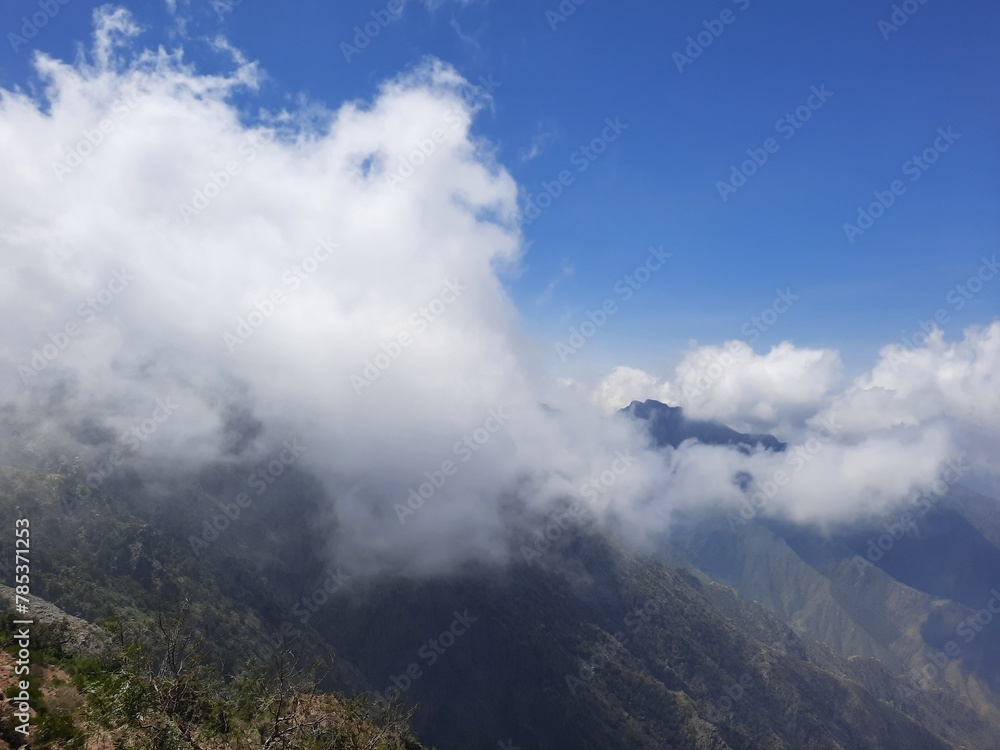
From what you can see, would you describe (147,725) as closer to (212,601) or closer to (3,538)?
(3,538)

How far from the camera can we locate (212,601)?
193m

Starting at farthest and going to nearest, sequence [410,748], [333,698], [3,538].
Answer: [3,538] → [410,748] → [333,698]

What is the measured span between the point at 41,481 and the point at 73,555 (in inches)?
1564

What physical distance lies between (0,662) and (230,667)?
147975 millimetres

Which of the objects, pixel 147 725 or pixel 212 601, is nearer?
pixel 147 725

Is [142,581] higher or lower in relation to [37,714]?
higher

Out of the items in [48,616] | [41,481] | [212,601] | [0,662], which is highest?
[41,481]

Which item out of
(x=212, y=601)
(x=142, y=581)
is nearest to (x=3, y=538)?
(x=142, y=581)

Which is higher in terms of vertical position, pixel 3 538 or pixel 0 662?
pixel 3 538

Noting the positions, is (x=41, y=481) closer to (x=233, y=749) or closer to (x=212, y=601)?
(x=212, y=601)

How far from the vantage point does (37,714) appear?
34469 millimetres

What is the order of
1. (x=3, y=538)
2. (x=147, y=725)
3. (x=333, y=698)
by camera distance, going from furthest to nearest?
(x=3, y=538), (x=333, y=698), (x=147, y=725)

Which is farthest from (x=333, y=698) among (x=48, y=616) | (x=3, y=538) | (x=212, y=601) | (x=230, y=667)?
(x=212, y=601)

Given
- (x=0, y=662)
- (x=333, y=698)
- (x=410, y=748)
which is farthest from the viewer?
(x=410, y=748)
